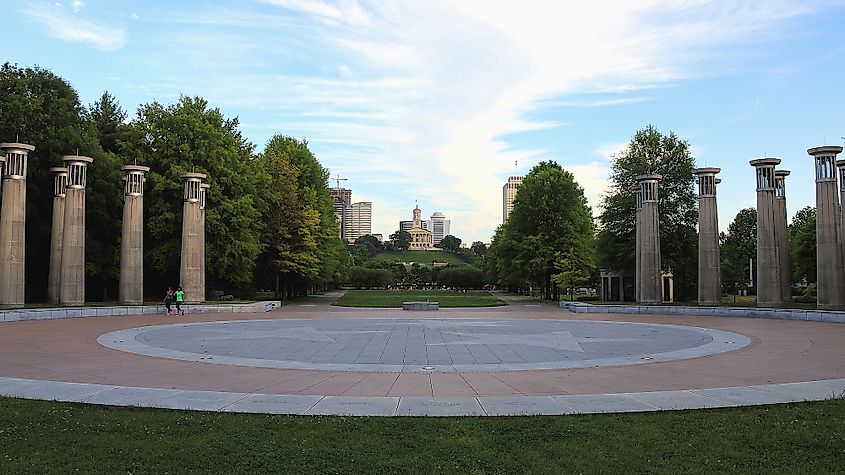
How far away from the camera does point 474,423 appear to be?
9.13 m

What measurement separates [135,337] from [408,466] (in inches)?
719

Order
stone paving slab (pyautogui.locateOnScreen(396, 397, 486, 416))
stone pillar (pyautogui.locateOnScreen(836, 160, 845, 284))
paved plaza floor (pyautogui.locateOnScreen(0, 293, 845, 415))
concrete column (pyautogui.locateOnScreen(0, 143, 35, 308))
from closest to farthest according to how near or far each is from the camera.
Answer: stone paving slab (pyautogui.locateOnScreen(396, 397, 486, 416)) < paved plaza floor (pyautogui.locateOnScreen(0, 293, 845, 415)) < concrete column (pyautogui.locateOnScreen(0, 143, 35, 308)) < stone pillar (pyautogui.locateOnScreen(836, 160, 845, 284))

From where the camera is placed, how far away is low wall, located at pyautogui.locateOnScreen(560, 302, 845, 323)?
31672mm

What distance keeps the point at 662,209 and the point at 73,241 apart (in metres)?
43.4

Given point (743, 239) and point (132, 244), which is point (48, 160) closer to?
point (132, 244)

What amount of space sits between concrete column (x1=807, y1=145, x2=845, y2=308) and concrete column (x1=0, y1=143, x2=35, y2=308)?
43454 millimetres

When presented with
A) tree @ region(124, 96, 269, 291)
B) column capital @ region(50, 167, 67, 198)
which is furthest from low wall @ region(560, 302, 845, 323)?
column capital @ region(50, 167, 67, 198)

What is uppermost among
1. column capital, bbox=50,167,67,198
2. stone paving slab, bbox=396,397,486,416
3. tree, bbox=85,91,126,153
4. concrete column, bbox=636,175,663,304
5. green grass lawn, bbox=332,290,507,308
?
tree, bbox=85,91,126,153

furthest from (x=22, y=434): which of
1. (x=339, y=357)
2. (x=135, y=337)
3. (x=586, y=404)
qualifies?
(x=135, y=337)

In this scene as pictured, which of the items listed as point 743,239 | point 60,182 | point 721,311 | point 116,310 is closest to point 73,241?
point 60,182

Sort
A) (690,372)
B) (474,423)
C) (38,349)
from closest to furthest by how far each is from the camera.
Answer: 1. (474,423)
2. (690,372)
3. (38,349)

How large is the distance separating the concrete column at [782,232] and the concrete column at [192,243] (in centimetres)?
3771

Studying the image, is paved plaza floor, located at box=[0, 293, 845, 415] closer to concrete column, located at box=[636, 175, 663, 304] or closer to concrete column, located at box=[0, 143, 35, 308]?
concrete column, located at box=[0, 143, 35, 308]

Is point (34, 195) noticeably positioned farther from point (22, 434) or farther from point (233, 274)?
point (22, 434)
